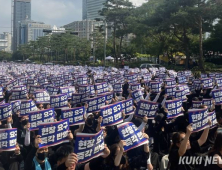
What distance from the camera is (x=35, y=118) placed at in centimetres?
688

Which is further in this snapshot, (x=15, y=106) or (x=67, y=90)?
(x=67, y=90)

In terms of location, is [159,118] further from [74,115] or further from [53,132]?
[53,132]

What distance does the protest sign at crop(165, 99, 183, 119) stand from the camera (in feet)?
26.0

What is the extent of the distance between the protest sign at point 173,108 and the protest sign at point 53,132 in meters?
3.03

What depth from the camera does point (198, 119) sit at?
603 centimetres

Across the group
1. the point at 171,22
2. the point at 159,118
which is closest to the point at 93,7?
the point at 171,22

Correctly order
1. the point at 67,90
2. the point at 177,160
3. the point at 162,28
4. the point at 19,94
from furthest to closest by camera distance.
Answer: the point at 162,28 < the point at 67,90 < the point at 19,94 < the point at 177,160

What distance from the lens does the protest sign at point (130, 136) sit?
4.69 meters

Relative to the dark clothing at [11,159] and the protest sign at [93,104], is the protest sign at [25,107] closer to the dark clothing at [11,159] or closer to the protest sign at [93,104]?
the protest sign at [93,104]

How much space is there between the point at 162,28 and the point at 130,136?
2523cm

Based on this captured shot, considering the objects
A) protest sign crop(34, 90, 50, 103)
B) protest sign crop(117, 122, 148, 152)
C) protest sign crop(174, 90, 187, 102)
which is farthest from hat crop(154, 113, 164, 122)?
protest sign crop(34, 90, 50, 103)

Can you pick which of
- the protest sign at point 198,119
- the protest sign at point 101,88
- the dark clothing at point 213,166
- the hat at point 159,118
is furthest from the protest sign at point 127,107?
the protest sign at point 101,88

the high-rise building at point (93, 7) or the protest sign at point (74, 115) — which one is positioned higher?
the high-rise building at point (93, 7)

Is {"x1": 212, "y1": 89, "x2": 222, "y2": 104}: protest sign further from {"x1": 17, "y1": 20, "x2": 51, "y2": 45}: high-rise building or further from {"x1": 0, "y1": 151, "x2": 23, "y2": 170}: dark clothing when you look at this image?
{"x1": 17, "y1": 20, "x2": 51, "y2": 45}: high-rise building
